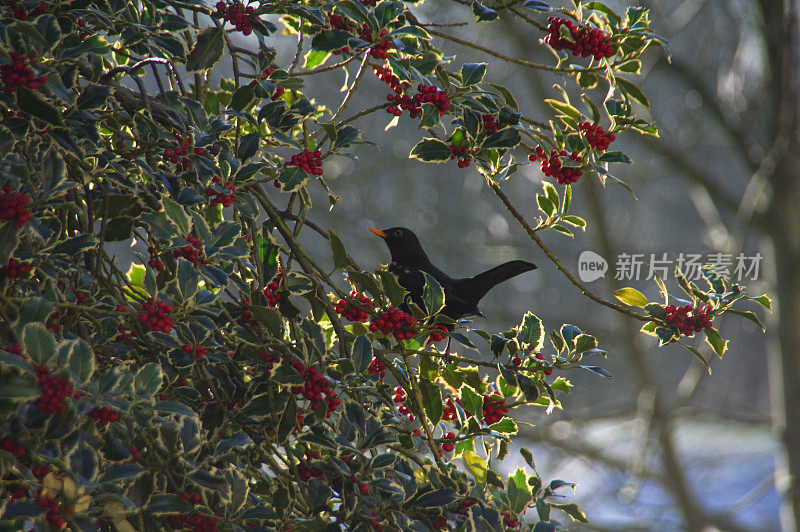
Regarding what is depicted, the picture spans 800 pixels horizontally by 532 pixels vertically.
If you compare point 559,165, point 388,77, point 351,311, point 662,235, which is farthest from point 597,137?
point 662,235

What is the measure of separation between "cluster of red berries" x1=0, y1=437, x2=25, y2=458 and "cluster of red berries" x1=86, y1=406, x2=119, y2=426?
56 millimetres

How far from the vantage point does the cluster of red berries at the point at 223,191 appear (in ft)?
2.46

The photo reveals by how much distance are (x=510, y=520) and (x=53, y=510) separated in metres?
0.55

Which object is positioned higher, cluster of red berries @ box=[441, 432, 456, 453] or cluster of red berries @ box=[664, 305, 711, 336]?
cluster of red berries @ box=[664, 305, 711, 336]

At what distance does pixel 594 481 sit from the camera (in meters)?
4.24

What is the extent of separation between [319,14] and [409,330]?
0.39 meters

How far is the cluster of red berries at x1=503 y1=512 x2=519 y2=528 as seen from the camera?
0.84 metres

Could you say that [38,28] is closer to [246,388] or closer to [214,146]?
[214,146]

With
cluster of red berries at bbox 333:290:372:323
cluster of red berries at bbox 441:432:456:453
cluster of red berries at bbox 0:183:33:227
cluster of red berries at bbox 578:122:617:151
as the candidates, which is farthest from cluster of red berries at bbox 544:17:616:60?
cluster of red berries at bbox 0:183:33:227

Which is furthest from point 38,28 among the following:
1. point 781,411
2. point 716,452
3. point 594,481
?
point 716,452

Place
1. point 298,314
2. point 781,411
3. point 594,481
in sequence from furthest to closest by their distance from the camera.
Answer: point 594,481 < point 781,411 < point 298,314

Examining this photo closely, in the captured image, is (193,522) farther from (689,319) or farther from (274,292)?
(689,319)

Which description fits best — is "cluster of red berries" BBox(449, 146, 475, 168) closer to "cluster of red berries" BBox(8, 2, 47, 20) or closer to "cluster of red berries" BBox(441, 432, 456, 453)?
"cluster of red berries" BBox(441, 432, 456, 453)

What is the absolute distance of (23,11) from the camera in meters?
0.67
